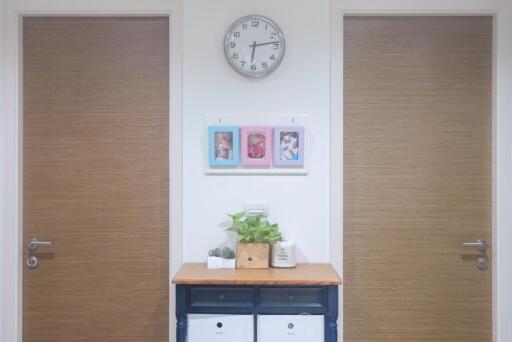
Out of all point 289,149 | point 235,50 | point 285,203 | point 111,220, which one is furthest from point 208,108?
point 111,220

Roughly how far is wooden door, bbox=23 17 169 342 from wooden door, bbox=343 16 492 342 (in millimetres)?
1004

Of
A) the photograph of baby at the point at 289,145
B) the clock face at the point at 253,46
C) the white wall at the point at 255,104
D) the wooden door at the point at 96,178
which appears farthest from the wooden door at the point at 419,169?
the wooden door at the point at 96,178

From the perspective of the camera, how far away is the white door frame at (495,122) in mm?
2166

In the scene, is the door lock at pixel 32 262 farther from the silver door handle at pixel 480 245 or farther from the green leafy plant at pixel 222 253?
the silver door handle at pixel 480 245

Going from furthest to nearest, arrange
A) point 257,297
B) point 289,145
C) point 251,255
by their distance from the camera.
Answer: point 289,145, point 251,255, point 257,297

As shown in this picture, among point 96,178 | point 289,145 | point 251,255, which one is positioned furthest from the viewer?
point 96,178

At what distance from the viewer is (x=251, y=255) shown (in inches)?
78.6

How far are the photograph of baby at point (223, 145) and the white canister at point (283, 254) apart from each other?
503 millimetres

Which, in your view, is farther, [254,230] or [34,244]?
[34,244]

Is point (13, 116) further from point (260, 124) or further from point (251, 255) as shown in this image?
point (251, 255)

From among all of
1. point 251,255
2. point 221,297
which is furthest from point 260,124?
point 221,297

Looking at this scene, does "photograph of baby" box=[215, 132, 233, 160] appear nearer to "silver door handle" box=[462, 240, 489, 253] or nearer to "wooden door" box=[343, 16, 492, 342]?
"wooden door" box=[343, 16, 492, 342]

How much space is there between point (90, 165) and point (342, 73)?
4.59ft

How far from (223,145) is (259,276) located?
0.68m
